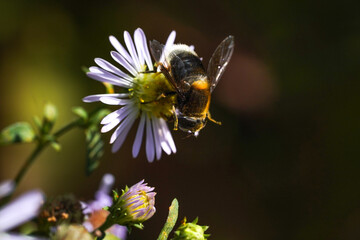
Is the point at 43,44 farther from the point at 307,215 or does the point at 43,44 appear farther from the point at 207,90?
the point at 307,215

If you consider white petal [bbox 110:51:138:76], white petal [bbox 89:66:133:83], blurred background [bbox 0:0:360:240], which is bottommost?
blurred background [bbox 0:0:360:240]

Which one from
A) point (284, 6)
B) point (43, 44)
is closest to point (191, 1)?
point (284, 6)

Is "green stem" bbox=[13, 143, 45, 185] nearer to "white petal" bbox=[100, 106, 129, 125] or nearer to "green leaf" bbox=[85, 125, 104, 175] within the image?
"green leaf" bbox=[85, 125, 104, 175]

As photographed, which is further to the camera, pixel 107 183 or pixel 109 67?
pixel 107 183

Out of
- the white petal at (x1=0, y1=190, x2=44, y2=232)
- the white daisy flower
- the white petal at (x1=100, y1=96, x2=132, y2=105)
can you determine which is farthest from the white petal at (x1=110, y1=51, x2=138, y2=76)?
the white petal at (x1=0, y1=190, x2=44, y2=232)

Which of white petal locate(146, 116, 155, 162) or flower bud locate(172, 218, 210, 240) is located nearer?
flower bud locate(172, 218, 210, 240)

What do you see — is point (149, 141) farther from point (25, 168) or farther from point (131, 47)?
point (25, 168)

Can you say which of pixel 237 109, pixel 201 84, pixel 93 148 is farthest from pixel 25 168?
pixel 237 109
